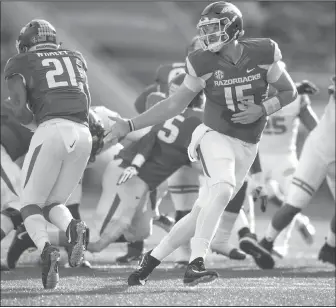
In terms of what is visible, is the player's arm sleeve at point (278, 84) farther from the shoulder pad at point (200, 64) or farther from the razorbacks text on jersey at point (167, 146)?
the razorbacks text on jersey at point (167, 146)

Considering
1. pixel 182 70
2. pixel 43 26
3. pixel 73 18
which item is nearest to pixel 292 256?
pixel 182 70

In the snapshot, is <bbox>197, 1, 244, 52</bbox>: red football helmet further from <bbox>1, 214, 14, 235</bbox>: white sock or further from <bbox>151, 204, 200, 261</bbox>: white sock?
<bbox>1, 214, 14, 235</bbox>: white sock

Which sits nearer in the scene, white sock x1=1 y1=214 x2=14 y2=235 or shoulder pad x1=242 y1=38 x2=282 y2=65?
shoulder pad x1=242 y1=38 x2=282 y2=65

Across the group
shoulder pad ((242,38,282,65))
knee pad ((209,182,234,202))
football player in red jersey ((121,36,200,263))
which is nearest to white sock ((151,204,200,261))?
knee pad ((209,182,234,202))

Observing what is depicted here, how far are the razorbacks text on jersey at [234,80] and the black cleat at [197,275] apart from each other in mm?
825

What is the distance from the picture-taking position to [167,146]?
23.6ft

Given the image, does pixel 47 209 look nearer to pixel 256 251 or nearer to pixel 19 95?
pixel 19 95

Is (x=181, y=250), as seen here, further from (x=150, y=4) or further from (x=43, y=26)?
(x=150, y=4)

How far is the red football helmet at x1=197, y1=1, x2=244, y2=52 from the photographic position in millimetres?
5430

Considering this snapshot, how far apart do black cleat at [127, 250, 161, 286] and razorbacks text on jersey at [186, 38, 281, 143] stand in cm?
83

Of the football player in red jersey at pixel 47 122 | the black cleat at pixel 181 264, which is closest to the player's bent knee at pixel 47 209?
the football player in red jersey at pixel 47 122

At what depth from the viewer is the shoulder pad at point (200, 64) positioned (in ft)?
17.9

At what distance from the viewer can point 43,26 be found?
19.3 ft

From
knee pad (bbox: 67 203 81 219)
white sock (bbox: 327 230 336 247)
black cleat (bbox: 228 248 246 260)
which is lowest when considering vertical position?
white sock (bbox: 327 230 336 247)
